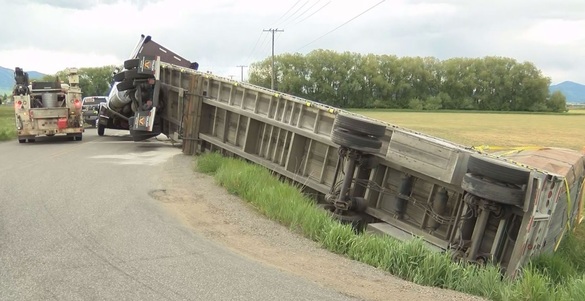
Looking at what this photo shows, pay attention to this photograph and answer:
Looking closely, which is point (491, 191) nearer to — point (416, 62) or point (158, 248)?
point (158, 248)

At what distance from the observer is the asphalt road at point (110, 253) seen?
493 cm

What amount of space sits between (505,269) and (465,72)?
116 meters

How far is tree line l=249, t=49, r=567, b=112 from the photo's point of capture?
111 m

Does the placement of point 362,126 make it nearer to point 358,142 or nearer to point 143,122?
point 358,142

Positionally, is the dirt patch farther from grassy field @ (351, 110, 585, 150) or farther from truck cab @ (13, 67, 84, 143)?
grassy field @ (351, 110, 585, 150)

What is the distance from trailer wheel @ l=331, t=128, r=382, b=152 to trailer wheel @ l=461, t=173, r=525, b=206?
1902mm

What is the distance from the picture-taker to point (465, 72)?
116 metres

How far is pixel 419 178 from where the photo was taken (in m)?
9.07

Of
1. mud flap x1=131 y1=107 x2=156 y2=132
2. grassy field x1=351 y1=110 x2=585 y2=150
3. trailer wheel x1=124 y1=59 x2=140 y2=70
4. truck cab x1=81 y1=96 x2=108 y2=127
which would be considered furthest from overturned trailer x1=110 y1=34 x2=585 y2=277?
truck cab x1=81 y1=96 x2=108 y2=127

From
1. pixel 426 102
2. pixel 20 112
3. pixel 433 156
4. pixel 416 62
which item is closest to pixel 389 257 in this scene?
pixel 433 156

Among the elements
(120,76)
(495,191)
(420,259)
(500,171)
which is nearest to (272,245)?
(420,259)

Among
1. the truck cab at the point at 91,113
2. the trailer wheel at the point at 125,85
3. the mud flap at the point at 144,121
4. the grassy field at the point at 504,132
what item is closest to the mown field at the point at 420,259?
the mud flap at the point at 144,121

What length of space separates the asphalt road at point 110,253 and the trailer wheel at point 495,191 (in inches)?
121

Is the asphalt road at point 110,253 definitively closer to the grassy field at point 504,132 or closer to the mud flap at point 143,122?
the mud flap at point 143,122
